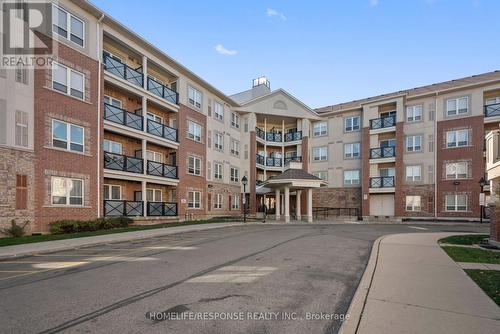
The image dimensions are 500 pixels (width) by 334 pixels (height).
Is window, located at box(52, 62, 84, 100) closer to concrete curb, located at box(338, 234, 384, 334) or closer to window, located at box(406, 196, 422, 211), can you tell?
concrete curb, located at box(338, 234, 384, 334)

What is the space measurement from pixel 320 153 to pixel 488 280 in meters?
33.5

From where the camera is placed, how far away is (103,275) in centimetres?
764

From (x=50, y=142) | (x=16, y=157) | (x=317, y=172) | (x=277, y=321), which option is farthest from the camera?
(x=317, y=172)

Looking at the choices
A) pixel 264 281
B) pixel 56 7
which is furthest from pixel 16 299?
pixel 56 7

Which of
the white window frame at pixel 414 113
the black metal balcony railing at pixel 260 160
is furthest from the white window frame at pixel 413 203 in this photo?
the black metal balcony railing at pixel 260 160

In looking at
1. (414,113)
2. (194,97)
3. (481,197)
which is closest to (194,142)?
(194,97)

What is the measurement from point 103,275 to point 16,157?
39.7 feet

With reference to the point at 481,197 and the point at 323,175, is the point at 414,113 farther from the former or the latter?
the point at 323,175

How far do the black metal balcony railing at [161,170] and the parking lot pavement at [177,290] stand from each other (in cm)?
1388

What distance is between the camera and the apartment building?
17.3m

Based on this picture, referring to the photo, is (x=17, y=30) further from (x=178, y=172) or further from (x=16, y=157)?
(x=178, y=172)

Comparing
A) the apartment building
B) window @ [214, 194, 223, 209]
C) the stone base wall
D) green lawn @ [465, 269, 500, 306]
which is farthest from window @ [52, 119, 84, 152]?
green lawn @ [465, 269, 500, 306]
